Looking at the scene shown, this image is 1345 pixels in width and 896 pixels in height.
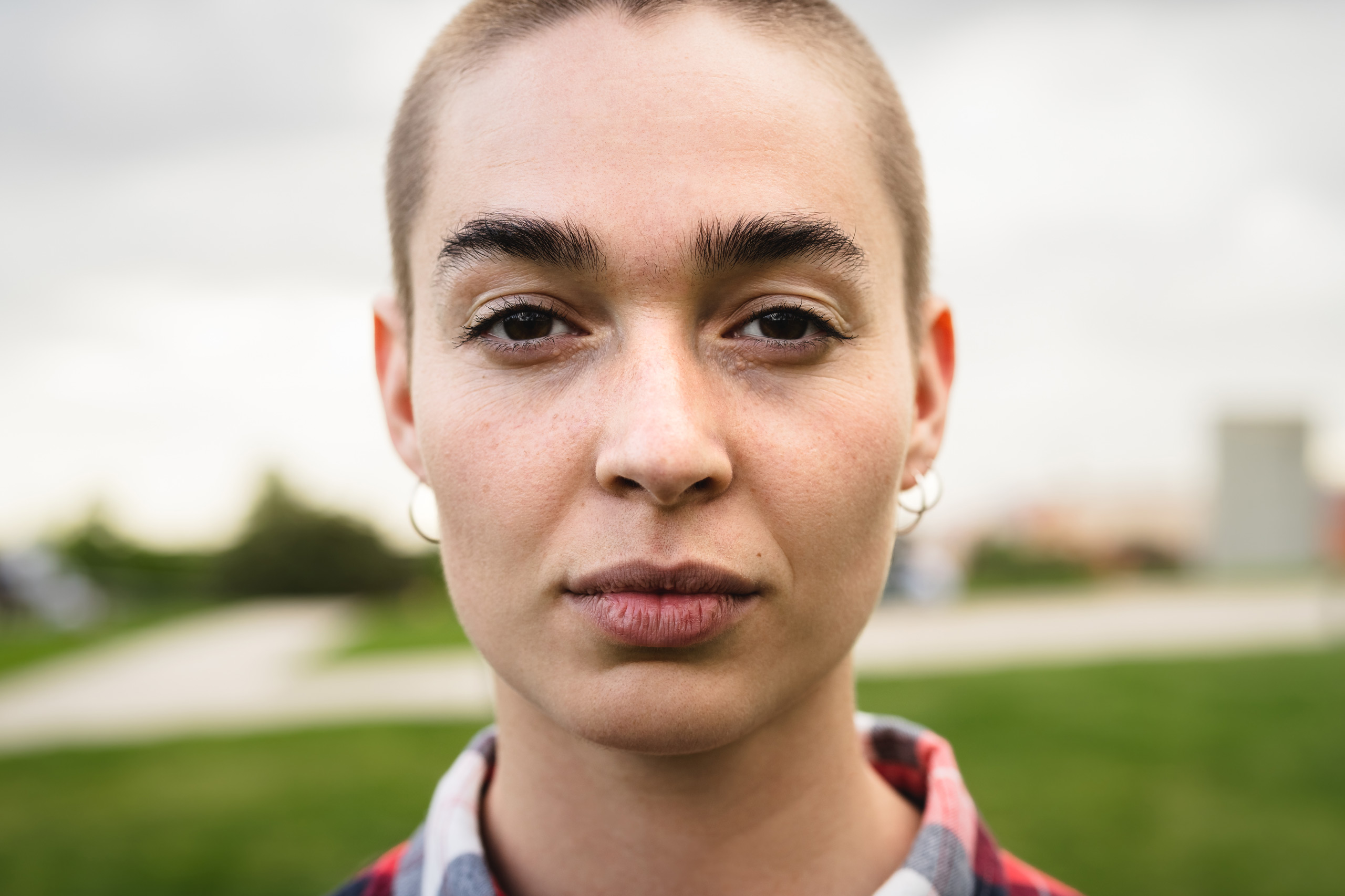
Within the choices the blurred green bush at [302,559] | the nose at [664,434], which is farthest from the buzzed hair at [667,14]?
the blurred green bush at [302,559]

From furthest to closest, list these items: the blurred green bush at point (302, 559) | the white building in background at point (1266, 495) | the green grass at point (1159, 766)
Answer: the blurred green bush at point (302, 559) < the white building in background at point (1266, 495) < the green grass at point (1159, 766)

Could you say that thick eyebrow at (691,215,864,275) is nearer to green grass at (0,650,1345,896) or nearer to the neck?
the neck

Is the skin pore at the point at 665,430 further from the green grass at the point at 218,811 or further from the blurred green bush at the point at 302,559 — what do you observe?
the blurred green bush at the point at 302,559

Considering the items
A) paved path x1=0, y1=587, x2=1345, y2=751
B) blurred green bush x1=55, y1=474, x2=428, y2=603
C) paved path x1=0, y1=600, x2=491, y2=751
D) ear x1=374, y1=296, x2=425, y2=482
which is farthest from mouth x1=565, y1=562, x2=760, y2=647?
blurred green bush x1=55, y1=474, x2=428, y2=603

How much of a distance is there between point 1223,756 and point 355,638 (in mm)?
14971

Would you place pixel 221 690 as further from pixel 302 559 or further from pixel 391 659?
pixel 302 559

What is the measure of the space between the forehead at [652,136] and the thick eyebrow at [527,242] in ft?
0.07

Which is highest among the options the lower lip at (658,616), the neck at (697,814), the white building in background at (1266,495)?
the lower lip at (658,616)

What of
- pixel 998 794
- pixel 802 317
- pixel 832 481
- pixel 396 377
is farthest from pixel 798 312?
pixel 998 794

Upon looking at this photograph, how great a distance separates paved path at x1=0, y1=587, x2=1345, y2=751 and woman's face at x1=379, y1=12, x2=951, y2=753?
28.2 ft

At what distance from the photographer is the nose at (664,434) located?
1496mm

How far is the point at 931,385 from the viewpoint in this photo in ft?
6.91

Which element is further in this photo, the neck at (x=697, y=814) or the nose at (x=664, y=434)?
the neck at (x=697, y=814)

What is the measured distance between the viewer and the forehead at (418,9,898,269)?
1.63 m
